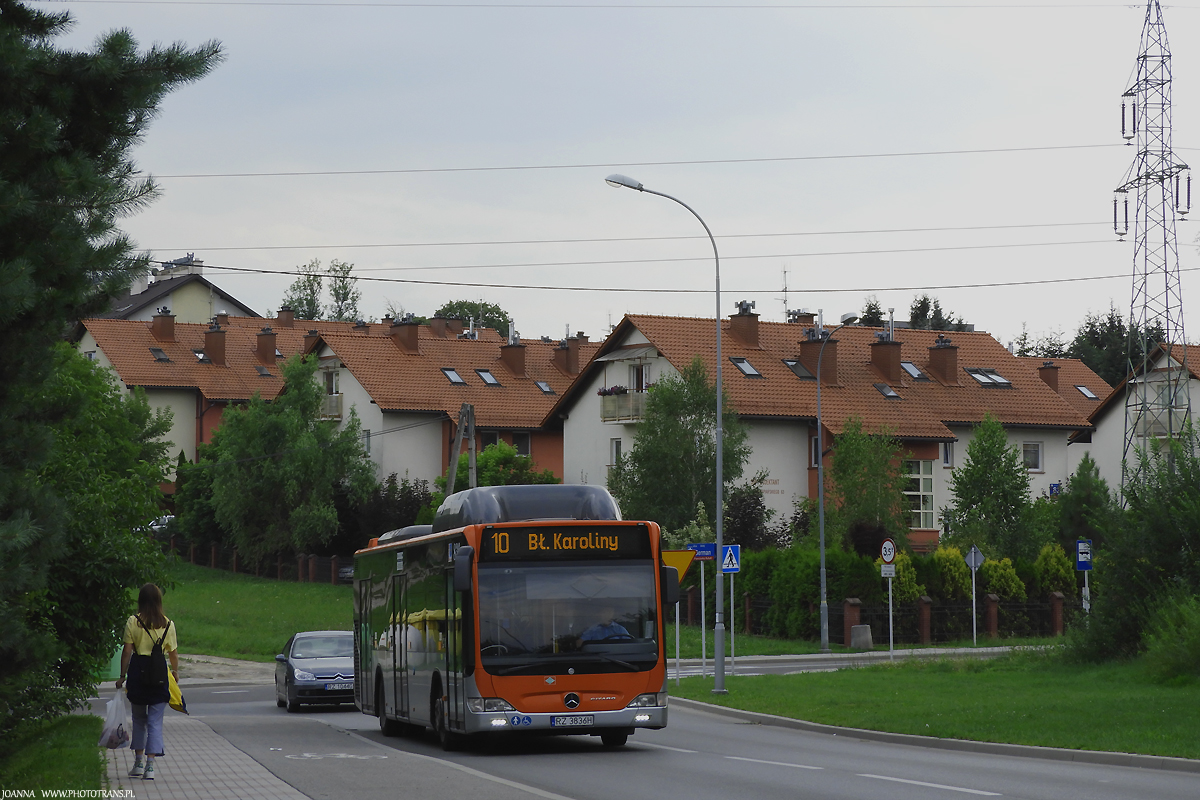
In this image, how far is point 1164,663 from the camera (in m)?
23.9

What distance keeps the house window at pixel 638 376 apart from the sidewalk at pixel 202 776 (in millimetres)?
42689

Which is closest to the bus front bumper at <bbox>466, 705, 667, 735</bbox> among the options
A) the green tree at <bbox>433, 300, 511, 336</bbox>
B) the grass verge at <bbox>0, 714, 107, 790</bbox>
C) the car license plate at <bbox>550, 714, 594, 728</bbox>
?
the car license plate at <bbox>550, 714, 594, 728</bbox>

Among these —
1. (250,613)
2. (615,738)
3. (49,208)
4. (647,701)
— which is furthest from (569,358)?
(49,208)

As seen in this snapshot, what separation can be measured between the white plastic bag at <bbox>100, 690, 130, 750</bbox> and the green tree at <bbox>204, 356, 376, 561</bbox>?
4955 cm

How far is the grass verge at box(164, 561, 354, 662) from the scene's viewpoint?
4506 centimetres

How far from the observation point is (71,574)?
1881 centimetres

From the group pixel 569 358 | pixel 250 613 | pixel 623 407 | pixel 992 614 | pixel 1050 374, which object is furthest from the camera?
pixel 1050 374

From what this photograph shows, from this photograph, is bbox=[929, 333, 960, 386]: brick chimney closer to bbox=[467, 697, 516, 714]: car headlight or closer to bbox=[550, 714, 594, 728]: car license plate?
bbox=[550, 714, 594, 728]: car license plate

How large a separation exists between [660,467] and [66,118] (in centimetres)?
3917

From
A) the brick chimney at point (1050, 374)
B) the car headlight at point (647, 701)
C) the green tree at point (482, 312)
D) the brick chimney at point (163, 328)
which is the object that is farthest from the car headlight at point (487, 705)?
the green tree at point (482, 312)

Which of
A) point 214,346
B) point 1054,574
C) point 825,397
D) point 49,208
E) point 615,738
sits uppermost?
point 214,346

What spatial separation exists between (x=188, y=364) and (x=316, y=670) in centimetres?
5772

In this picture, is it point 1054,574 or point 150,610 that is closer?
point 150,610

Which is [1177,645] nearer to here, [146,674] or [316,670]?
[316,670]
